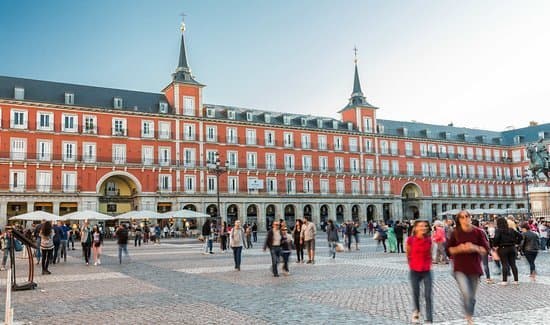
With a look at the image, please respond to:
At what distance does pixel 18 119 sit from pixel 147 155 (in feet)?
38.4

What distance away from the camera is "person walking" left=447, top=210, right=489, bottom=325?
6438 millimetres

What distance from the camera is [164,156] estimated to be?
1944 inches

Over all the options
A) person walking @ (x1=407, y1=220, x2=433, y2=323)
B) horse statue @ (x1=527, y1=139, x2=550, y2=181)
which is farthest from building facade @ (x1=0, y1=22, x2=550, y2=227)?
person walking @ (x1=407, y1=220, x2=433, y2=323)

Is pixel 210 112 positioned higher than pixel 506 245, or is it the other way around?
pixel 210 112

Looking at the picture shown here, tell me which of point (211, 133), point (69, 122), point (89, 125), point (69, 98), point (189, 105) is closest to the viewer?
point (69, 122)

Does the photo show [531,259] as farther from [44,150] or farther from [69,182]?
[44,150]

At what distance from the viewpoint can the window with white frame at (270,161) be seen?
182 feet

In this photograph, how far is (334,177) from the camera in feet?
196

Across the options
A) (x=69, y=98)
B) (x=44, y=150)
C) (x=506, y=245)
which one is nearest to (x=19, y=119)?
(x=44, y=150)

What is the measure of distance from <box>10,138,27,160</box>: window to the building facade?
8 centimetres

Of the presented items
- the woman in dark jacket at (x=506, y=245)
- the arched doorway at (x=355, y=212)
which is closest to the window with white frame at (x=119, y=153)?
the arched doorway at (x=355, y=212)

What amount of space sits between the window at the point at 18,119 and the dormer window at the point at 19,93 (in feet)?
4.92

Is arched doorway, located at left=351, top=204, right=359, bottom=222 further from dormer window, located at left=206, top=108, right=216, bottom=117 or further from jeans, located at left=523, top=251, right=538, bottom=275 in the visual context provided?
jeans, located at left=523, top=251, right=538, bottom=275

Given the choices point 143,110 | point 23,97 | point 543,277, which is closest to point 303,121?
point 143,110
